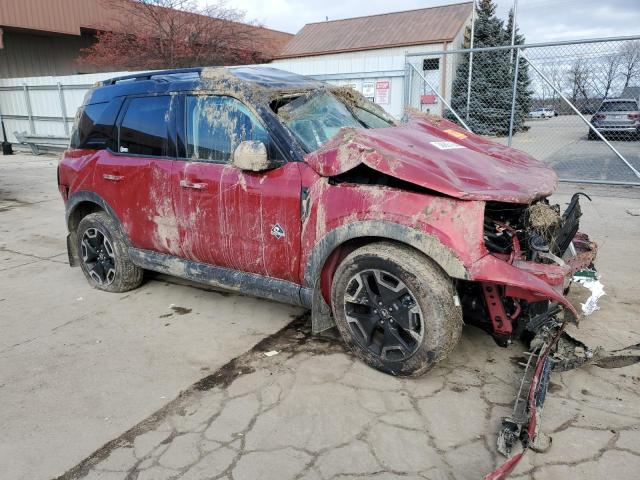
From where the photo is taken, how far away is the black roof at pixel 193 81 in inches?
146

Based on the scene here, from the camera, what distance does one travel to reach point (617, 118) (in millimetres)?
8867

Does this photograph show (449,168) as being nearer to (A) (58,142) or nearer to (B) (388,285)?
(B) (388,285)

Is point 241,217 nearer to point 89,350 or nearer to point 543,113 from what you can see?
point 89,350

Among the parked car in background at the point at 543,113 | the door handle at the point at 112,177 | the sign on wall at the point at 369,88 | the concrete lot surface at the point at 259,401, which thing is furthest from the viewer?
the sign on wall at the point at 369,88

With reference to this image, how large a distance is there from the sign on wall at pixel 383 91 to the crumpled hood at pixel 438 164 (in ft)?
23.0

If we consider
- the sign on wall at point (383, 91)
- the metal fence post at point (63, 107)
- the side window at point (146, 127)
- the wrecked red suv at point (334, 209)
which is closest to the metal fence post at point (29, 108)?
the metal fence post at point (63, 107)

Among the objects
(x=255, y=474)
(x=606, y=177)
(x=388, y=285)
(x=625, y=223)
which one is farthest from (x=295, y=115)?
(x=606, y=177)

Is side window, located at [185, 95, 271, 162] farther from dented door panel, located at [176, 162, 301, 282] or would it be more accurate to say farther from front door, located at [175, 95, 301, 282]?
dented door panel, located at [176, 162, 301, 282]

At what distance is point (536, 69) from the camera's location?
8.60 m

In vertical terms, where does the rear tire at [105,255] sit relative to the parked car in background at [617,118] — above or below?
below

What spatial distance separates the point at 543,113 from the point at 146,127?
Result: 8.60m

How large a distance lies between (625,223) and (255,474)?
20.5 feet

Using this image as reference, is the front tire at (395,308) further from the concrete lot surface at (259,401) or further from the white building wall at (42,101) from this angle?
the white building wall at (42,101)

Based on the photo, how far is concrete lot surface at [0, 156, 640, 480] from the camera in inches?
96.4
